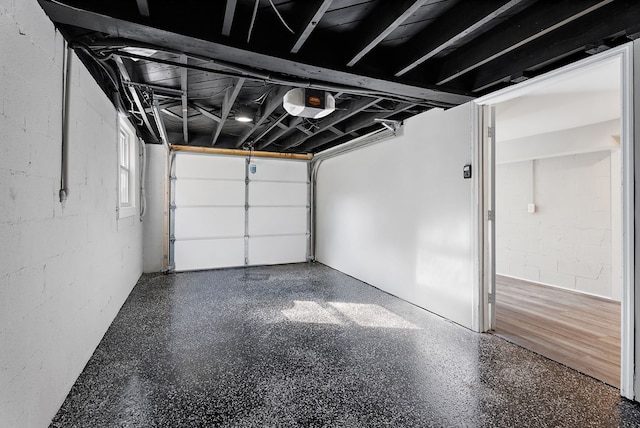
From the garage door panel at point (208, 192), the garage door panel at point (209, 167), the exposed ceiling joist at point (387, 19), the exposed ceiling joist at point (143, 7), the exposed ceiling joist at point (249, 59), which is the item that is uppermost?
the exposed ceiling joist at point (387, 19)

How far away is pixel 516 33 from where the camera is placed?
200cm

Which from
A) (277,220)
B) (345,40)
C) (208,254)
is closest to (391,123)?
(345,40)

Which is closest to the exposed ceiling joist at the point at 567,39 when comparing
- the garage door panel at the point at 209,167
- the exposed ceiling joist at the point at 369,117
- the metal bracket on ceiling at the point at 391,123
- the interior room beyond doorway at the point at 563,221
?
the interior room beyond doorway at the point at 563,221

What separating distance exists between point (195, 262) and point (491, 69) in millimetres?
5035

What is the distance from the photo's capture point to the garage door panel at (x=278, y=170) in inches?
232

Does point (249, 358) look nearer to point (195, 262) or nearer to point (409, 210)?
point (409, 210)

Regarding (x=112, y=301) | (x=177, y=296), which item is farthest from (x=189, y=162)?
(x=112, y=301)

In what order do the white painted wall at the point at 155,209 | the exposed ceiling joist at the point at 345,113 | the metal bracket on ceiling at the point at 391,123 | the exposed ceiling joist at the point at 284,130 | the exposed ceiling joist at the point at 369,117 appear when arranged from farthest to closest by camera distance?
the white painted wall at the point at 155,209, the exposed ceiling joist at the point at 284,130, the metal bracket on ceiling at the point at 391,123, the exposed ceiling joist at the point at 369,117, the exposed ceiling joist at the point at 345,113

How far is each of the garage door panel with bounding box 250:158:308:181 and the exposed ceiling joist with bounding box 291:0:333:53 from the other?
156 inches

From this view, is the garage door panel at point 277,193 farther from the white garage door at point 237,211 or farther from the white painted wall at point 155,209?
the white painted wall at point 155,209

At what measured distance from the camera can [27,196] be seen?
1.38m

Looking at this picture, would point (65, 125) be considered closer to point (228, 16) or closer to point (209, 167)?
point (228, 16)

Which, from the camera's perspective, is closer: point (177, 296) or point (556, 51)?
point (556, 51)

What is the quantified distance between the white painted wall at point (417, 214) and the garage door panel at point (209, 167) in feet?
6.26
